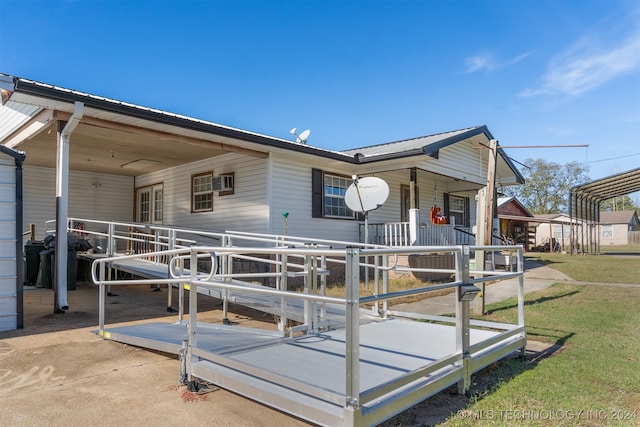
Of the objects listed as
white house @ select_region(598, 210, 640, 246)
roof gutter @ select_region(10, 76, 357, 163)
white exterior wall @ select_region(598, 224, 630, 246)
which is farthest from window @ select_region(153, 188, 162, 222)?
white exterior wall @ select_region(598, 224, 630, 246)

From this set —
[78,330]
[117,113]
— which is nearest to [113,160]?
[117,113]

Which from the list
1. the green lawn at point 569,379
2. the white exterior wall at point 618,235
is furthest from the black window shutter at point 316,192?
the white exterior wall at point 618,235

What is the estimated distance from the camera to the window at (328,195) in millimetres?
11492

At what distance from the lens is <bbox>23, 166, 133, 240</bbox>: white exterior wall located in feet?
40.8

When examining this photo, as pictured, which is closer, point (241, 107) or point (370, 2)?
point (370, 2)

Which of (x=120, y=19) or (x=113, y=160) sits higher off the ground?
(x=120, y=19)

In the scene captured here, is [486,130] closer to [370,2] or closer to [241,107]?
[370,2]

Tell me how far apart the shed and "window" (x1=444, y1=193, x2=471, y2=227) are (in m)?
14.2

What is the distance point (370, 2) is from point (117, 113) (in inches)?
330

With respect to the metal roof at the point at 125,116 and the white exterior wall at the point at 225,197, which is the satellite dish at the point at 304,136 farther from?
the white exterior wall at the point at 225,197

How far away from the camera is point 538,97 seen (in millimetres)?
17828

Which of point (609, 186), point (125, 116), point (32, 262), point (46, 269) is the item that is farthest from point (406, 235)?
point (609, 186)

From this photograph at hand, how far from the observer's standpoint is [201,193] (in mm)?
12172

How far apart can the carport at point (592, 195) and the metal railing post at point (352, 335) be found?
22691mm
